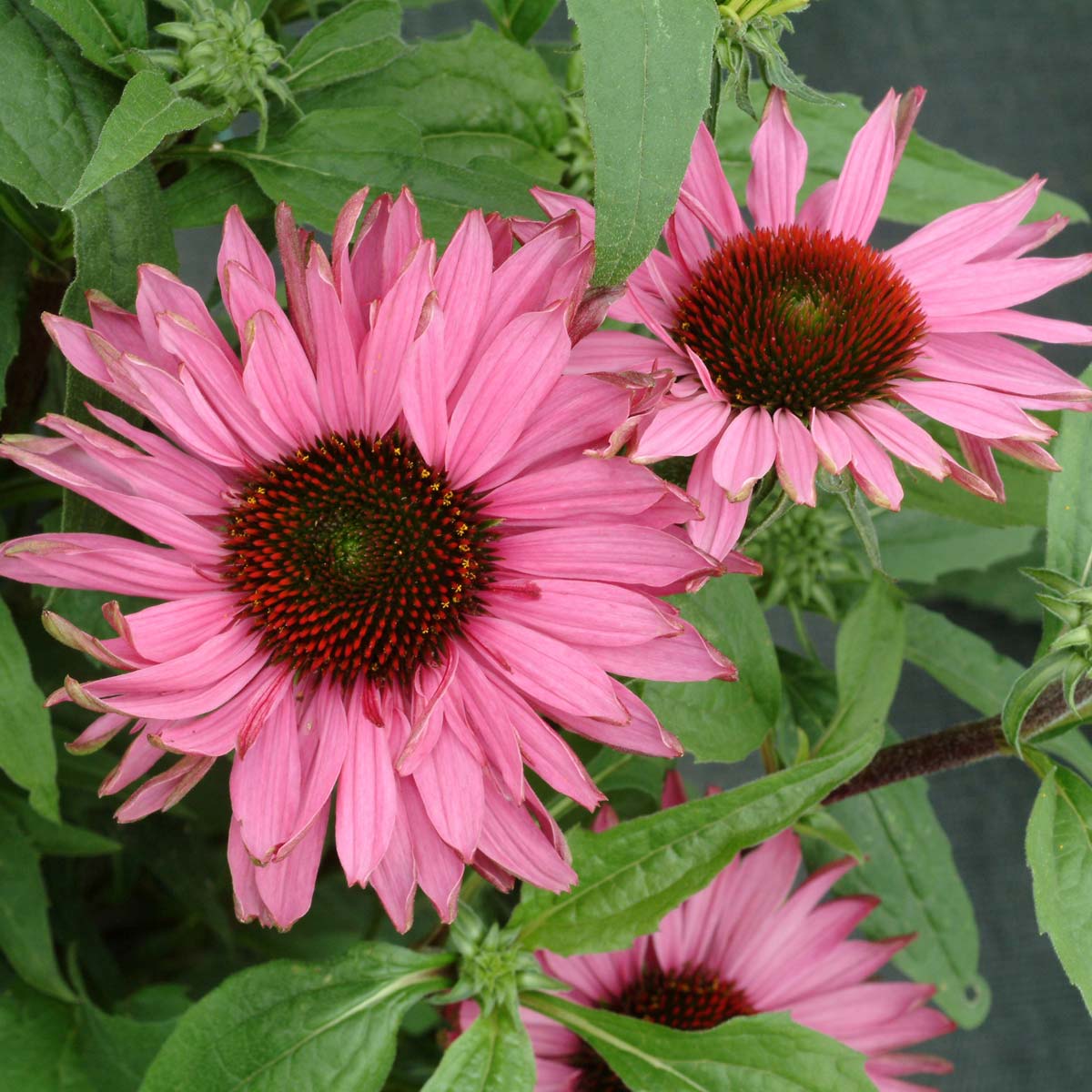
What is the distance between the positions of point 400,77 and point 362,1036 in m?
0.37

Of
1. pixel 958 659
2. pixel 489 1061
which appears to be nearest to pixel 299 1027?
pixel 489 1061

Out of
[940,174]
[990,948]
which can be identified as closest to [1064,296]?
[990,948]

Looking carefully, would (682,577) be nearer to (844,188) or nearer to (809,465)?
(809,465)

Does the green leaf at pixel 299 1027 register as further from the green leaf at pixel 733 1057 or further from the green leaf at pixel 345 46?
the green leaf at pixel 345 46

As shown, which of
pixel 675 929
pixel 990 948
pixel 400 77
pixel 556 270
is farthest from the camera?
pixel 990 948

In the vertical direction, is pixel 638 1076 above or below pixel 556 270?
below

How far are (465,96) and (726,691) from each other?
262 millimetres

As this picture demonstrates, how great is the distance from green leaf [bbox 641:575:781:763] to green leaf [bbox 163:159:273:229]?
0.72 ft

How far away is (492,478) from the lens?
0.45 m

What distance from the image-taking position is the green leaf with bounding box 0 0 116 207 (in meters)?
0.42

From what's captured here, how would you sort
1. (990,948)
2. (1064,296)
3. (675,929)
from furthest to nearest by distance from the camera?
(1064,296), (990,948), (675,929)

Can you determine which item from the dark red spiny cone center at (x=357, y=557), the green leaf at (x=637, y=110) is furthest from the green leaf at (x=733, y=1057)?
the green leaf at (x=637, y=110)

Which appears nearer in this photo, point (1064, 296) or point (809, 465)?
point (809, 465)

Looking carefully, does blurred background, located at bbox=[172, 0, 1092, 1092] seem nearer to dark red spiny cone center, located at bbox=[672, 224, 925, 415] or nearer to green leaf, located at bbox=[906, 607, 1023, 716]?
green leaf, located at bbox=[906, 607, 1023, 716]
